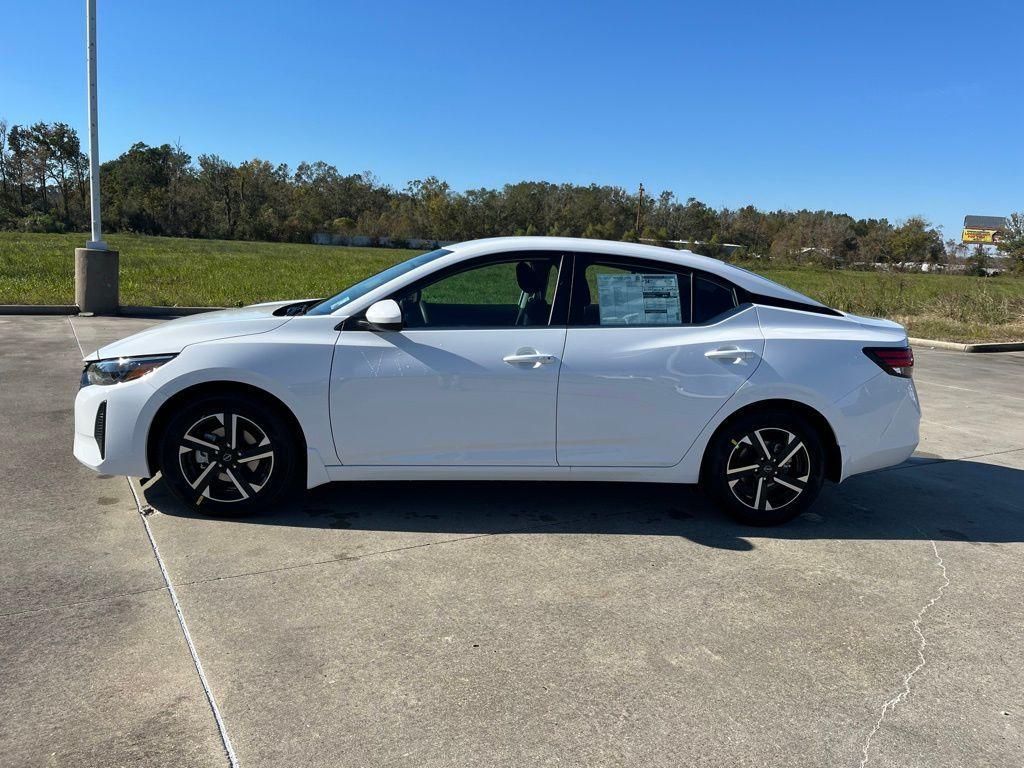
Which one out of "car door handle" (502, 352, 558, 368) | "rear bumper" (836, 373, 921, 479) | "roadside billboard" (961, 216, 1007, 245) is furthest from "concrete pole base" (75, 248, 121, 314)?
"roadside billboard" (961, 216, 1007, 245)

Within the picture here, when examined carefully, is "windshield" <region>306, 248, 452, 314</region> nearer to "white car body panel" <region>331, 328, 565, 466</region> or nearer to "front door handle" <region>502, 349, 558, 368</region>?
"white car body panel" <region>331, 328, 565, 466</region>

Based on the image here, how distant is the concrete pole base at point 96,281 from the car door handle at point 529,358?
38.3 feet

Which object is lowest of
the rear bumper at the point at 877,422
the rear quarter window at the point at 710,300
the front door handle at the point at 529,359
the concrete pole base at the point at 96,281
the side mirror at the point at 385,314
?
the rear bumper at the point at 877,422

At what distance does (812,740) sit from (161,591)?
2673 mm

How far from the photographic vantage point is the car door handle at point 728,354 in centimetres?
432

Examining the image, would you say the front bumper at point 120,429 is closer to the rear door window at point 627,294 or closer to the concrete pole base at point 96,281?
the rear door window at point 627,294

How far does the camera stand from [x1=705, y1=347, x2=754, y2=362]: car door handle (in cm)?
432

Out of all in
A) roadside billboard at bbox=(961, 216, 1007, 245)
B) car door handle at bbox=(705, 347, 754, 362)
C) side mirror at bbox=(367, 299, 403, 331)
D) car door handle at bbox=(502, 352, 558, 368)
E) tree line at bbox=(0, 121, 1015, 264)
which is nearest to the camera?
side mirror at bbox=(367, 299, 403, 331)

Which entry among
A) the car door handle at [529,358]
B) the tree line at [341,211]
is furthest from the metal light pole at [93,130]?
the tree line at [341,211]

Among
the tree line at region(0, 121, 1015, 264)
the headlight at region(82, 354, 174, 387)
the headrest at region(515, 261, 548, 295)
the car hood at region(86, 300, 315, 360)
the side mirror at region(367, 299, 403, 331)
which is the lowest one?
the headlight at region(82, 354, 174, 387)

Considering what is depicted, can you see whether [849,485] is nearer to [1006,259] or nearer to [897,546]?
[897,546]

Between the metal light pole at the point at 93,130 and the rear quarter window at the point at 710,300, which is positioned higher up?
the metal light pole at the point at 93,130

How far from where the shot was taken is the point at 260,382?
4.13m

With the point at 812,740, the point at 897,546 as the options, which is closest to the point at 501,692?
the point at 812,740
